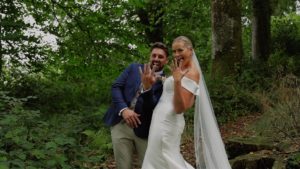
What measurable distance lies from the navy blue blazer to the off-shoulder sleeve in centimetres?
48

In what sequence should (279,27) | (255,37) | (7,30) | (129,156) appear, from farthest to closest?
(279,27) → (255,37) → (7,30) → (129,156)

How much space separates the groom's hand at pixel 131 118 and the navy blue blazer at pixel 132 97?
0.09m

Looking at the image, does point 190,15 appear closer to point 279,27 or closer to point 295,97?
point 279,27

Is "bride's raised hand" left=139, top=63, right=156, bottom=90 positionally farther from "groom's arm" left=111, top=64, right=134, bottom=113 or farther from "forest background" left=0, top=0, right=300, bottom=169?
"forest background" left=0, top=0, right=300, bottom=169

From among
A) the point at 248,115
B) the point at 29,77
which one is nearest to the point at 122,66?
the point at 29,77

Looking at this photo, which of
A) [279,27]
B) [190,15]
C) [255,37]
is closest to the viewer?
[255,37]

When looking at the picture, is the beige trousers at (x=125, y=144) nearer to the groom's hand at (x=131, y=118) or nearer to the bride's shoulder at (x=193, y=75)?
the groom's hand at (x=131, y=118)

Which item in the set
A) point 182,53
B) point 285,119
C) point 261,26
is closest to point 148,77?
point 182,53

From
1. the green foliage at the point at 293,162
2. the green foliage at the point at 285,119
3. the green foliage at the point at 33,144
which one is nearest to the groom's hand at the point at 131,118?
the green foliage at the point at 33,144

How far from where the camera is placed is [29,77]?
11992mm

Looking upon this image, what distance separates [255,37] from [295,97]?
881 cm

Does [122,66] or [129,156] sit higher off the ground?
[122,66]

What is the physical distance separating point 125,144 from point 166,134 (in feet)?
2.33

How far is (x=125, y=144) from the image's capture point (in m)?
4.91
